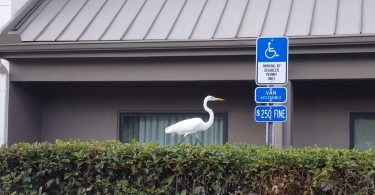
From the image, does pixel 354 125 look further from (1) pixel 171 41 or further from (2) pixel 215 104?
(1) pixel 171 41

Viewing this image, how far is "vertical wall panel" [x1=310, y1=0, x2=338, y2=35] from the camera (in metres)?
10.3

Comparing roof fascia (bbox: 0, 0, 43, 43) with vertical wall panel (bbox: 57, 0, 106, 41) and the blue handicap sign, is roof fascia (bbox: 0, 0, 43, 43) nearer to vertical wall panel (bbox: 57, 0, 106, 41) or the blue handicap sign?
vertical wall panel (bbox: 57, 0, 106, 41)

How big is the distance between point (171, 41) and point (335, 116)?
2868 mm

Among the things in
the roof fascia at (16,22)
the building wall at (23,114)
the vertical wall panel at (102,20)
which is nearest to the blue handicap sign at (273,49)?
the vertical wall panel at (102,20)

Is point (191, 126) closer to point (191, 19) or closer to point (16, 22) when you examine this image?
point (191, 19)

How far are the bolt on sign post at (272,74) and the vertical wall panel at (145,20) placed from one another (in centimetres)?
334

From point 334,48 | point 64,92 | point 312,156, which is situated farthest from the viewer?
point 64,92

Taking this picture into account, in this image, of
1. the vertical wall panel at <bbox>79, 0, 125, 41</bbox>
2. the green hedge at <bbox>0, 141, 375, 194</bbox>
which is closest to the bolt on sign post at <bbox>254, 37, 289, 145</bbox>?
the green hedge at <bbox>0, 141, 375, 194</bbox>

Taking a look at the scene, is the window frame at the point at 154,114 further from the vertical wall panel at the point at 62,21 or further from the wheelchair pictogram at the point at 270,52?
the wheelchair pictogram at the point at 270,52

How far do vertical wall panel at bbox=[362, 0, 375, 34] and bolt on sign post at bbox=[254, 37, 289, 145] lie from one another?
2588 millimetres

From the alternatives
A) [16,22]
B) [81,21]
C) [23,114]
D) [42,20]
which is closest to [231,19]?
[81,21]

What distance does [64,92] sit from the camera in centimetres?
1212

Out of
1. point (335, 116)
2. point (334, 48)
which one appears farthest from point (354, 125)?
point (334, 48)

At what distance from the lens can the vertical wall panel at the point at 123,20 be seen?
1109 cm
